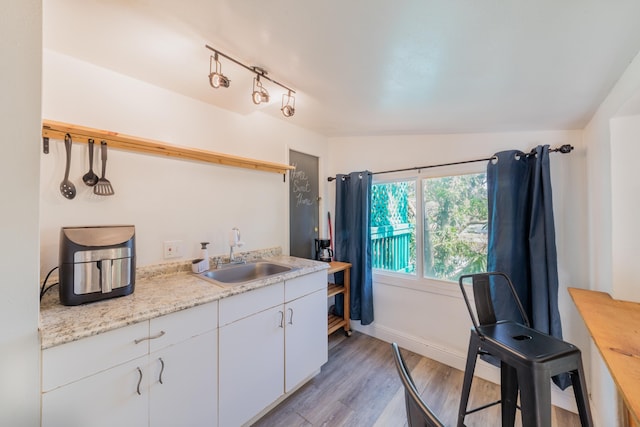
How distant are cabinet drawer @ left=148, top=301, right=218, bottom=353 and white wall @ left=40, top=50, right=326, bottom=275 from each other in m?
0.63

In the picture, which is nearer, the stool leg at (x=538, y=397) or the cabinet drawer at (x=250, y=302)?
the stool leg at (x=538, y=397)

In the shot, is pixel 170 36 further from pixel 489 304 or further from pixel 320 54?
pixel 489 304

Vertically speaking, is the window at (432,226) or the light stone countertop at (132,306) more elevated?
the window at (432,226)

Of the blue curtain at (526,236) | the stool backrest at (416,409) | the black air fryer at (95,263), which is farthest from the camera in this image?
the blue curtain at (526,236)

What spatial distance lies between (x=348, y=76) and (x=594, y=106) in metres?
1.45

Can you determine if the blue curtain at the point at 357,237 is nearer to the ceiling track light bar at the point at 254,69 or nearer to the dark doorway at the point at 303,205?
the dark doorway at the point at 303,205

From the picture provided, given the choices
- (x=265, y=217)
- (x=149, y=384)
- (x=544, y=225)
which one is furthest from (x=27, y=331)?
(x=544, y=225)

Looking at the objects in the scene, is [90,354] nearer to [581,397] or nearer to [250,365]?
[250,365]

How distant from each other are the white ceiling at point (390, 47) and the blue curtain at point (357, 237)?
1.07 metres

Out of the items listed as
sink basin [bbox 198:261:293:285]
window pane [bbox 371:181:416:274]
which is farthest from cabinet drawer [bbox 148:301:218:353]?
window pane [bbox 371:181:416:274]

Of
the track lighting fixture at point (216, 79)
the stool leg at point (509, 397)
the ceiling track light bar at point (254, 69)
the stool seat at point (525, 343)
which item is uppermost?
the ceiling track light bar at point (254, 69)

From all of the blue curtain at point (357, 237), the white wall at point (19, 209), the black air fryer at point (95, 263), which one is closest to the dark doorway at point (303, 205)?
the blue curtain at point (357, 237)

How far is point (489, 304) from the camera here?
56.2 inches

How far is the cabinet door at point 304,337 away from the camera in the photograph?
5.75 ft
